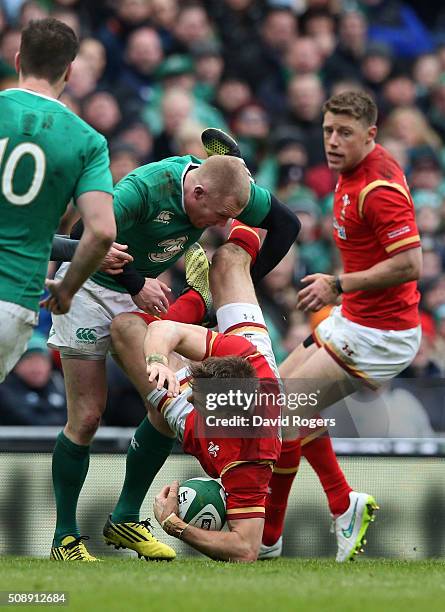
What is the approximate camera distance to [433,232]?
444 inches

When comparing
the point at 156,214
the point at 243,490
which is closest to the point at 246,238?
the point at 156,214

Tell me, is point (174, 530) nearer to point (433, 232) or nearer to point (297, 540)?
point (297, 540)

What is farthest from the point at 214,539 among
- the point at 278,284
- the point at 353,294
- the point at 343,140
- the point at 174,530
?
the point at 278,284

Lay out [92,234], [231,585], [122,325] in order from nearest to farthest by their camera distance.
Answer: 1. [231,585]
2. [92,234]
3. [122,325]

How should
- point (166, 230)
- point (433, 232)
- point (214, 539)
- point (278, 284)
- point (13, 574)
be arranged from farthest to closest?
1. point (433, 232)
2. point (278, 284)
3. point (166, 230)
4. point (214, 539)
5. point (13, 574)

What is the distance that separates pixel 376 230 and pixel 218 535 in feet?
6.33

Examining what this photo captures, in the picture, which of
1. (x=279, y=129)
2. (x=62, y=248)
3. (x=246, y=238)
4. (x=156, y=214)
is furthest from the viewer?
(x=279, y=129)

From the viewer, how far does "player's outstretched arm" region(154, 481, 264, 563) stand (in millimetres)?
5672

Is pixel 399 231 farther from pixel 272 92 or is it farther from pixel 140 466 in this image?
pixel 272 92

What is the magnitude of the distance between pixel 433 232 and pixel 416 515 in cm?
464

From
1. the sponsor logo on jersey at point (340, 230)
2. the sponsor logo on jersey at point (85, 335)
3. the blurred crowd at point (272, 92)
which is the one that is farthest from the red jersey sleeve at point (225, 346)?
the blurred crowd at point (272, 92)

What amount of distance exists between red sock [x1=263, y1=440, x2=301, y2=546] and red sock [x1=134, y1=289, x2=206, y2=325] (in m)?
0.81

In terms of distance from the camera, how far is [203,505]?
5824 mm

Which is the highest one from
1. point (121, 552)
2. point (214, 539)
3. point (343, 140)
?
point (343, 140)
